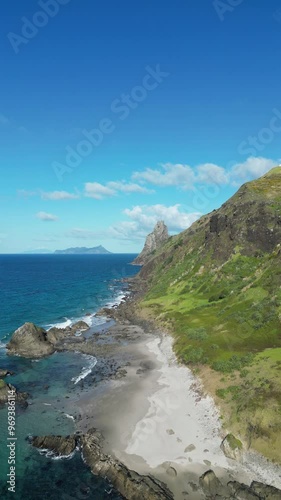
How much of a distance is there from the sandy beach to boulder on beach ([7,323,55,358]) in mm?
19380

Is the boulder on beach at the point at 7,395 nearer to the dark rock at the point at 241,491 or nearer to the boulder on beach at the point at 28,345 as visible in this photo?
the boulder on beach at the point at 28,345

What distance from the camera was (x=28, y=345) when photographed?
73.8 meters

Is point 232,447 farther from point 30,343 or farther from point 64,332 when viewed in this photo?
point 64,332

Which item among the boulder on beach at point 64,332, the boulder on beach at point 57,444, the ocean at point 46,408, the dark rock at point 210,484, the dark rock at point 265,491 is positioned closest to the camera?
the dark rock at point 265,491

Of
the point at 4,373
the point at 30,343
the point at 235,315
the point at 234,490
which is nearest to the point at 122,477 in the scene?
the point at 234,490

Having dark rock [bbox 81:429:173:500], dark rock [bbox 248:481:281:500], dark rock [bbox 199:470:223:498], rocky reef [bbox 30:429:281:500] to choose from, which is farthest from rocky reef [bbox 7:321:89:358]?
dark rock [bbox 248:481:281:500]

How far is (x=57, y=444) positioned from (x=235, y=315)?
48038 millimetres

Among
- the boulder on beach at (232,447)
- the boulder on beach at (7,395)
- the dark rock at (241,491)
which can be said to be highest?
the boulder on beach at (7,395)

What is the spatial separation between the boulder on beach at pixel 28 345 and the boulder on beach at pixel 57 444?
108 feet

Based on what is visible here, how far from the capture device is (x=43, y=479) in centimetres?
3522

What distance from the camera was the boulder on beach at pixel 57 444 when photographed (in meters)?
39.6

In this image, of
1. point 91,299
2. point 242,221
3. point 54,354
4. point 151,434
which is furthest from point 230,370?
point 91,299

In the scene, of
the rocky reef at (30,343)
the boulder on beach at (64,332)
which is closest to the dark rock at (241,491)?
the rocky reef at (30,343)

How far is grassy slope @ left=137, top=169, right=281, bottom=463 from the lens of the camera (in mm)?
43375
